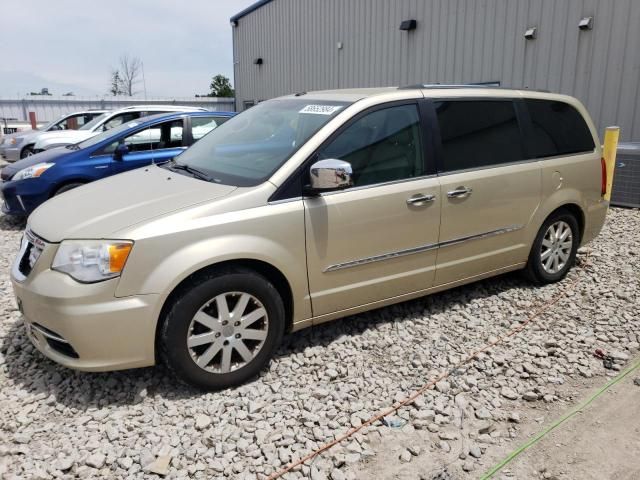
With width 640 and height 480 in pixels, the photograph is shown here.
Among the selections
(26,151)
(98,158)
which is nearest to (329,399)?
(98,158)

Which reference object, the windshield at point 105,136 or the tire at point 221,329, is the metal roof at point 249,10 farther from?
the tire at point 221,329

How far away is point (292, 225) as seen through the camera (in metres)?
3.24

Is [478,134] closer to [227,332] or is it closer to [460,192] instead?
[460,192]

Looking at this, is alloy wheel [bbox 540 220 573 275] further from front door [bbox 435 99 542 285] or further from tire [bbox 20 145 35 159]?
tire [bbox 20 145 35 159]

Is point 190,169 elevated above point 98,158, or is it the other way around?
point 190,169

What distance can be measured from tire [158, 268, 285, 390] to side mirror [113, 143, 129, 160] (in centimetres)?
457

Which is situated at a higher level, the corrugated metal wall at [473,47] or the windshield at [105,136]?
the corrugated metal wall at [473,47]

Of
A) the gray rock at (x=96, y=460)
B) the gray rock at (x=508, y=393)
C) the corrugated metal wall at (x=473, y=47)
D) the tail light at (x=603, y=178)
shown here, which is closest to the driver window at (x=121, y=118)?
the corrugated metal wall at (x=473, y=47)

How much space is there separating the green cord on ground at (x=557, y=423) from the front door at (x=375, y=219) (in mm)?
1311

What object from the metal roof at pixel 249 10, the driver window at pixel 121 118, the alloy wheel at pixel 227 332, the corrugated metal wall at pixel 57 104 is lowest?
the alloy wheel at pixel 227 332

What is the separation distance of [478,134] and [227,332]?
2447mm

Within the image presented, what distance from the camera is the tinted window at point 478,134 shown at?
3.96 metres

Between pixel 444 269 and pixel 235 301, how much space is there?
169cm

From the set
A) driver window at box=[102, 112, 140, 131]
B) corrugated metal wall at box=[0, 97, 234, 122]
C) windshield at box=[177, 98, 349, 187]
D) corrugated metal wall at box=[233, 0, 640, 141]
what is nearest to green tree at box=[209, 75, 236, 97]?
corrugated metal wall at box=[0, 97, 234, 122]
